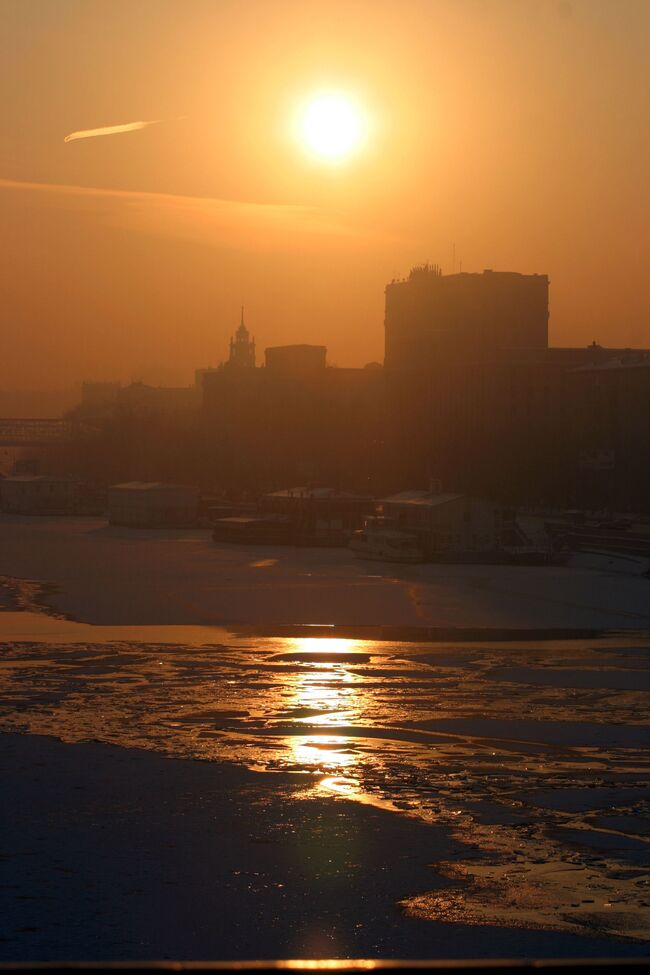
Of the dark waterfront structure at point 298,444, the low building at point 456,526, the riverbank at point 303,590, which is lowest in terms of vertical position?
the riverbank at point 303,590

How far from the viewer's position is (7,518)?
115875mm

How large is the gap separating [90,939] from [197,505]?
96.2 metres

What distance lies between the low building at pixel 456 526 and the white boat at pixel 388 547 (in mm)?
1106

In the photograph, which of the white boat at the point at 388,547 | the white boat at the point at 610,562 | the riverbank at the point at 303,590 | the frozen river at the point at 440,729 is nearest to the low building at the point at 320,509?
the riverbank at the point at 303,590

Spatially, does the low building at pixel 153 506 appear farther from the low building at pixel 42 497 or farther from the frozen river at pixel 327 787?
the frozen river at pixel 327 787

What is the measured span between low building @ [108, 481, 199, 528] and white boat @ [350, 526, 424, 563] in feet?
97.0

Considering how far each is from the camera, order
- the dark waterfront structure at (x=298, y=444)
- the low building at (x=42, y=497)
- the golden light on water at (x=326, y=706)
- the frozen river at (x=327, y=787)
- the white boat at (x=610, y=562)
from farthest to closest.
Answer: the dark waterfront structure at (x=298, y=444) → the low building at (x=42, y=497) → the white boat at (x=610, y=562) → the golden light on water at (x=326, y=706) → the frozen river at (x=327, y=787)

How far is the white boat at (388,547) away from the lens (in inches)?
2825

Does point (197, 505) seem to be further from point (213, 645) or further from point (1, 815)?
point (1, 815)

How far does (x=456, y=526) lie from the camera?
247 feet

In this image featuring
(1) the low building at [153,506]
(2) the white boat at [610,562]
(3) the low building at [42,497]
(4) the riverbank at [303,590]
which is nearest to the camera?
(4) the riverbank at [303,590]

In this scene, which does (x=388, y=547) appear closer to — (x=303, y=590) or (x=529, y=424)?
(x=303, y=590)

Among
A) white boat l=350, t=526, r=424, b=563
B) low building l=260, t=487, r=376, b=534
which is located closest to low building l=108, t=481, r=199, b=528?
low building l=260, t=487, r=376, b=534

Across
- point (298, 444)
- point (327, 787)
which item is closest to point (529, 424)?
point (298, 444)
